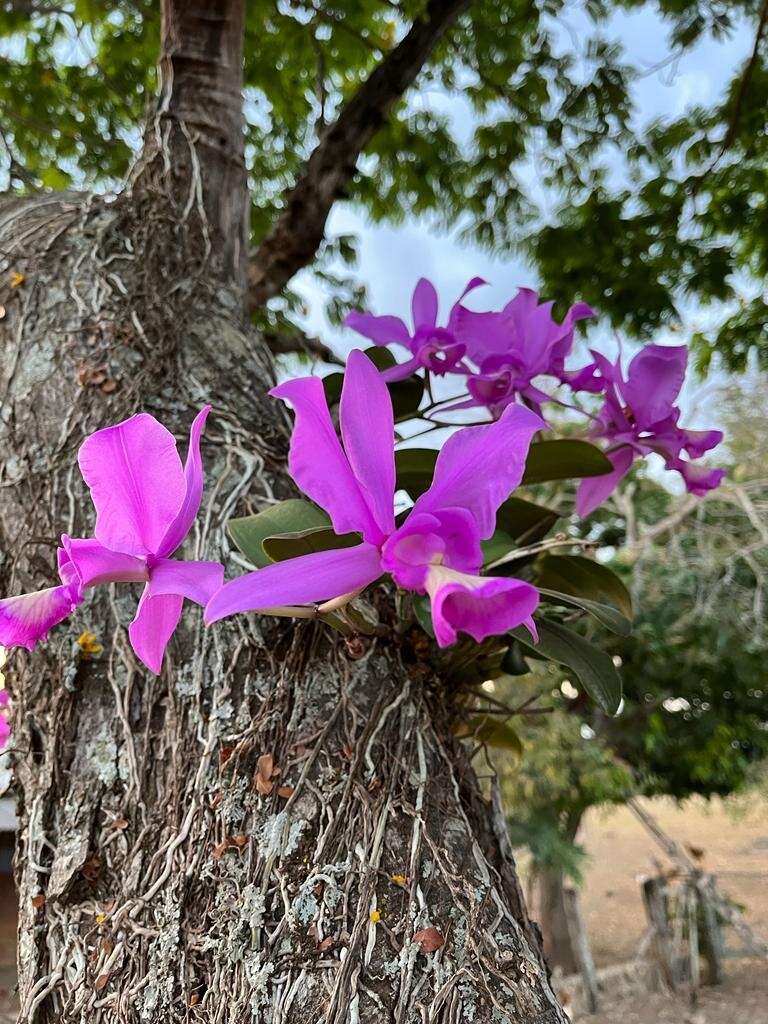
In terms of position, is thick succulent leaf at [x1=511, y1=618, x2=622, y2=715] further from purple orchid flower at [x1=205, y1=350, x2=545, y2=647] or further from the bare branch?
the bare branch

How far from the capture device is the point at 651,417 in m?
0.67

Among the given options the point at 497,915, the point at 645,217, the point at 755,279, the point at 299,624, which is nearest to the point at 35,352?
the point at 299,624

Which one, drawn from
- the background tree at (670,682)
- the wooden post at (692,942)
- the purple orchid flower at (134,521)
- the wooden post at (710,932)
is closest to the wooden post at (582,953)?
the background tree at (670,682)

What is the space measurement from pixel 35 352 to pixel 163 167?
32 cm

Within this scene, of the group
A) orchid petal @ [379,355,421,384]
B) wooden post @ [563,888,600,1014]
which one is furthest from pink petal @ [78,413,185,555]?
wooden post @ [563,888,600,1014]

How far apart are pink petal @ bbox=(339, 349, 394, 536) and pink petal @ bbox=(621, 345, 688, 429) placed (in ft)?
1.18

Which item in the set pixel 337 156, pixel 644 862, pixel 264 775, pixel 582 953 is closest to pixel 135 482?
pixel 264 775

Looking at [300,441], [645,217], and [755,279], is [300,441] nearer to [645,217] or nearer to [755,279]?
[645,217]

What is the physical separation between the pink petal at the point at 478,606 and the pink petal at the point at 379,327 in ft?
1.54

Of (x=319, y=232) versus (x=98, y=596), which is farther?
(x=319, y=232)

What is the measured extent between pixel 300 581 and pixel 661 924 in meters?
5.20

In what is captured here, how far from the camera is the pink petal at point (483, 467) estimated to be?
14.1 inches

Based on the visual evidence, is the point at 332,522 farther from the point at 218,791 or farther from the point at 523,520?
the point at 523,520

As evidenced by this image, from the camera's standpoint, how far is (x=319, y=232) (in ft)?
4.58
